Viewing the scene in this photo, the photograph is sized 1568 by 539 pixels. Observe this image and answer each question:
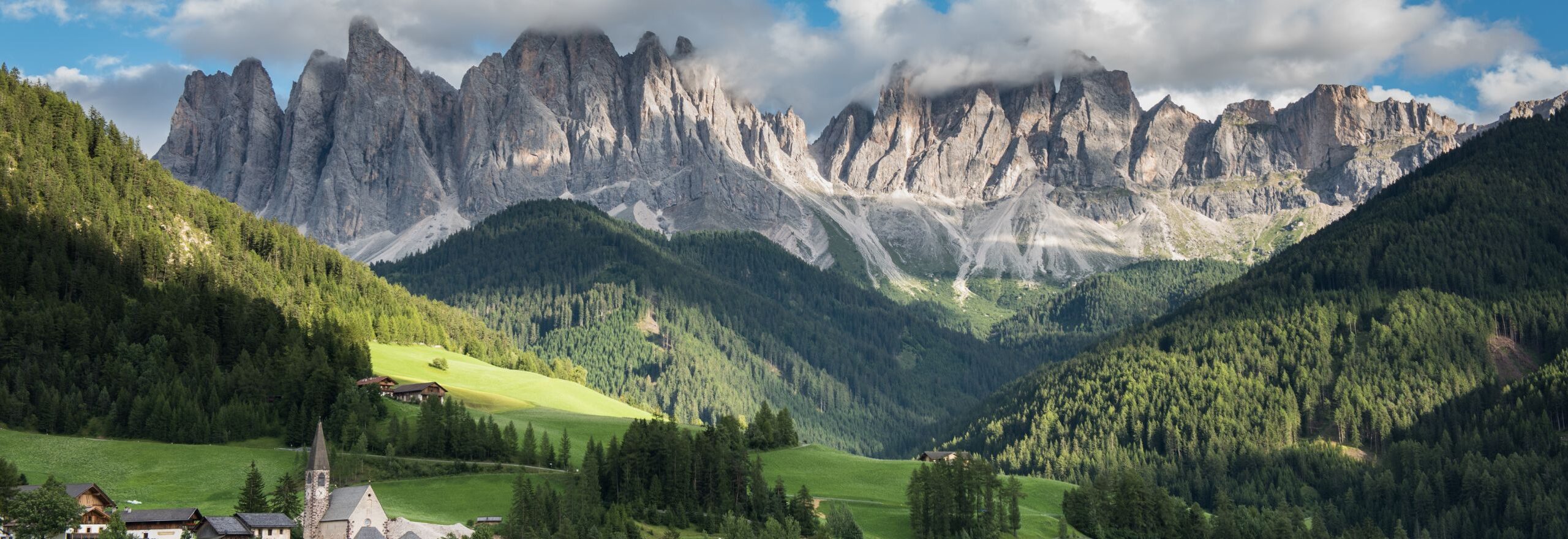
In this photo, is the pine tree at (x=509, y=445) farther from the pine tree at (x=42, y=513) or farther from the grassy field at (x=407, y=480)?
the pine tree at (x=42, y=513)

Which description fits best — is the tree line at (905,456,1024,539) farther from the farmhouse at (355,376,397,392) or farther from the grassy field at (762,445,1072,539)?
the farmhouse at (355,376,397,392)

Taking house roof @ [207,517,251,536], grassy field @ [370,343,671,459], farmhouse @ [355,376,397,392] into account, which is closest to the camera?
house roof @ [207,517,251,536]

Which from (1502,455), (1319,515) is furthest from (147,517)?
(1502,455)

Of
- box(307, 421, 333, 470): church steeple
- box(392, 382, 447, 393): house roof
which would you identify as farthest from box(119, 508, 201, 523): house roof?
box(392, 382, 447, 393): house roof

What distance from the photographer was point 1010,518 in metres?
136

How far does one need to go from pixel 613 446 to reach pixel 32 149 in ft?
293

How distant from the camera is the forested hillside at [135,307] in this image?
136500 mm

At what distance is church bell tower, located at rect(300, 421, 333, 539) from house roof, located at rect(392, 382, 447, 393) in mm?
59502

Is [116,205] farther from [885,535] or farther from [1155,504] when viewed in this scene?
[1155,504]

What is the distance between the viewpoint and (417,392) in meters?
162

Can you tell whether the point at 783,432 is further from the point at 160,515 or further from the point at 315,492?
the point at 160,515

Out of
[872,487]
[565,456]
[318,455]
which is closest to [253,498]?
[318,455]

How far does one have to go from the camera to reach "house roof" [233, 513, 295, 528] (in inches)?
3939

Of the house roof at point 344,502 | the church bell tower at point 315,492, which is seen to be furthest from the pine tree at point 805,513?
the church bell tower at point 315,492
